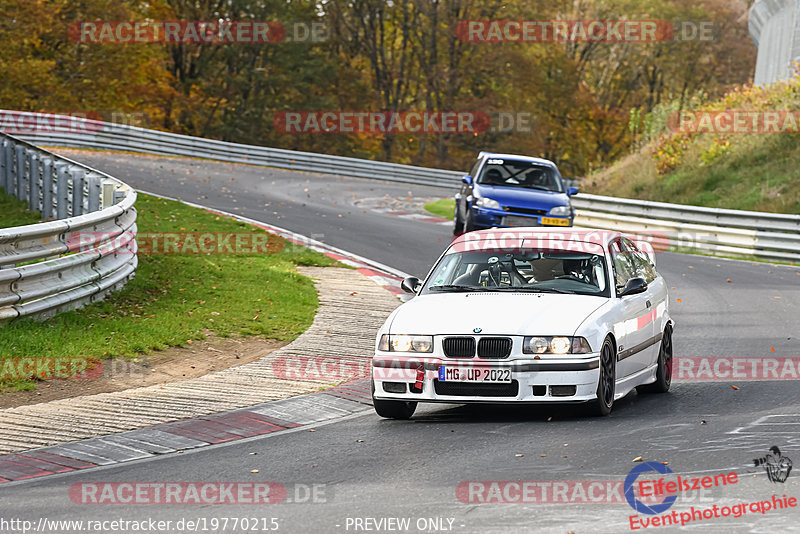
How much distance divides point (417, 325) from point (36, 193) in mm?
11811

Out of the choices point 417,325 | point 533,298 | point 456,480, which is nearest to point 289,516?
point 456,480

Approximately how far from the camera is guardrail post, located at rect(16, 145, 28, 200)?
1925cm

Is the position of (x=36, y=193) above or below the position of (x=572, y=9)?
below

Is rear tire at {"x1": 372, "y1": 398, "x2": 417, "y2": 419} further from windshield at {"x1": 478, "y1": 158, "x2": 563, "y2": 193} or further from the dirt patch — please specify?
windshield at {"x1": 478, "y1": 158, "x2": 563, "y2": 193}

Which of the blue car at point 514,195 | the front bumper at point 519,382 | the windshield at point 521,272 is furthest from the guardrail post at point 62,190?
the front bumper at point 519,382

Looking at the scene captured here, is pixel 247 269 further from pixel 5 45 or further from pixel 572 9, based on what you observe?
pixel 572 9

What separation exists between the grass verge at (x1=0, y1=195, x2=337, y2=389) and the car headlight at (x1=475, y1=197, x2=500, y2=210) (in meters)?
3.98

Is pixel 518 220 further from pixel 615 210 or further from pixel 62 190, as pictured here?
pixel 62 190

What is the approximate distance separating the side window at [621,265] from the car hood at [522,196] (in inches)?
436

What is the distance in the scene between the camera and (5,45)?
1834 inches

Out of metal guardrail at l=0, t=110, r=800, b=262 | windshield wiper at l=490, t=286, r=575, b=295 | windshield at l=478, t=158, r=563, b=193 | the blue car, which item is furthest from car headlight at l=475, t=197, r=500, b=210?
windshield wiper at l=490, t=286, r=575, b=295

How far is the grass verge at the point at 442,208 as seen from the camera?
29.4 meters

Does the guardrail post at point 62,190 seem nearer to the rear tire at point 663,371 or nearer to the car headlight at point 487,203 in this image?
the car headlight at point 487,203

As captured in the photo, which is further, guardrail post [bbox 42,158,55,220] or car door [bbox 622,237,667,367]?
guardrail post [bbox 42,158,55,220]
